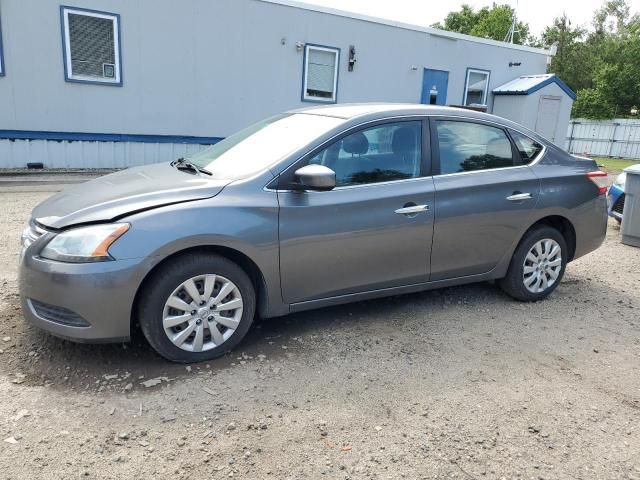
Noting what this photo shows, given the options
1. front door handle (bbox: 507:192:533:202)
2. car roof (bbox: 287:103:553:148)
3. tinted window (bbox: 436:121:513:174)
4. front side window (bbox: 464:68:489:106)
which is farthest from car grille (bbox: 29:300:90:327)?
front side window (bbox: 464:68:489:106)

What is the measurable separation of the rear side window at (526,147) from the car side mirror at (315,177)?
6.64ft

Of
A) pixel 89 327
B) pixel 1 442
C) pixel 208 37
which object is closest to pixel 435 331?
pixel 89 327

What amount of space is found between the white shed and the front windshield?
13127 mm

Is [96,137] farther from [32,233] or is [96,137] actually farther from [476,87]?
[476,87]

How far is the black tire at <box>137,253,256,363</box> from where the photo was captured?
3.18m

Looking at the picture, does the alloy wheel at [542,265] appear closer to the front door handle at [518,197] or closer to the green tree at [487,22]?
the front door handle at [518,197]

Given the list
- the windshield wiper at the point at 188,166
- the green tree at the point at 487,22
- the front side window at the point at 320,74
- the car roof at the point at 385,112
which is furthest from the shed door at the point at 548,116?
the green tree at the point at 487,22

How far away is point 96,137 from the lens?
10812 mm

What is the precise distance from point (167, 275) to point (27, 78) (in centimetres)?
876

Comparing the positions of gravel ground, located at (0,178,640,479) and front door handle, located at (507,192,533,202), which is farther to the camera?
front door handle, located at (507,192,533,202)

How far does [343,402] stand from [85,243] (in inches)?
69.9

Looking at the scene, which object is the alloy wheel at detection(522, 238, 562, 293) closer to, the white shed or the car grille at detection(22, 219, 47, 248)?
the car grille at detection(22, 219, 47, 248)

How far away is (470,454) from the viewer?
2711 millimetres

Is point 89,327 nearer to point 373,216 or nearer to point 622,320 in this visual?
point 373,216
